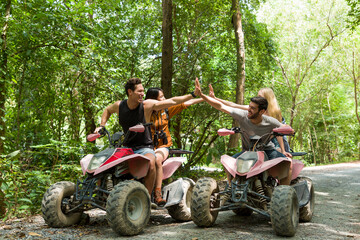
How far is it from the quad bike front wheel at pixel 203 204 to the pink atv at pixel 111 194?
522mm

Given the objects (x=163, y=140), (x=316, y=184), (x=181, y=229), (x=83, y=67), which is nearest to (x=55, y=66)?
(x=83, y=67)

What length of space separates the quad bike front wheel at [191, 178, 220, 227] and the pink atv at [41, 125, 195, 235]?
1.71ft

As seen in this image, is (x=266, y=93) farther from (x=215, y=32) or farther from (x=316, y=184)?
(x=215, y=32)

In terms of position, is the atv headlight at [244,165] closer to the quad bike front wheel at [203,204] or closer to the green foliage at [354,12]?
the quad bike front wheel at [203,204]

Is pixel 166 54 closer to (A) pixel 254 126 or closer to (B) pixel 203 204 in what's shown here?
(A) pixel 254 126

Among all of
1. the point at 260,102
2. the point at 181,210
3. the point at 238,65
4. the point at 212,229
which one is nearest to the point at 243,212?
the point at 181,210

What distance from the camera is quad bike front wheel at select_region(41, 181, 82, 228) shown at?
183 inches

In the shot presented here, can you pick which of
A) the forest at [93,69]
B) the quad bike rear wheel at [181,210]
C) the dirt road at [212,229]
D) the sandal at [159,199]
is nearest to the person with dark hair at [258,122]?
the dirt road at [212,229]

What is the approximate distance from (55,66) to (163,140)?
3.78 meters

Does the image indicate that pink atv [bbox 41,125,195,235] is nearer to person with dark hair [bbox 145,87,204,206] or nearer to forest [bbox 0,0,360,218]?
person with dark hair [bbox 145,87,204,206]

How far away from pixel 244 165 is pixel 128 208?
160 cm

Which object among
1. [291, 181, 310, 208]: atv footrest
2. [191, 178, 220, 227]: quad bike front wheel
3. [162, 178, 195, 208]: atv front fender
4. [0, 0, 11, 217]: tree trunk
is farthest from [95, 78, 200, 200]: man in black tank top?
[291, 181, 310, 208]: atv footrest

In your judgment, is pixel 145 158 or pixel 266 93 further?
pixel 266 93

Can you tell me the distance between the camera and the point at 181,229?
4.87 metres
